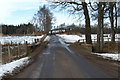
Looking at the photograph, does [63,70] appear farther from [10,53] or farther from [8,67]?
[10,53]

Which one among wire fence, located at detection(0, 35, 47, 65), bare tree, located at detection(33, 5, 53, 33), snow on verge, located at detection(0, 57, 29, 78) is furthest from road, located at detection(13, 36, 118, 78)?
bare tree, located at detection(33, 5, 53, 33)

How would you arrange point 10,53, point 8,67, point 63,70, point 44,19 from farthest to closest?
point 44,19
point 10,53
point 8,67
point 63,70

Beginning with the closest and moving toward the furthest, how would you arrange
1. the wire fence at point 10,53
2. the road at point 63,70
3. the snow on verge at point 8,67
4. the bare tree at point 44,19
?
the road at point 63,70 < the snow on verge at point 8,67 < the wire fence at point 10,53 < the bare tree at point 44,19

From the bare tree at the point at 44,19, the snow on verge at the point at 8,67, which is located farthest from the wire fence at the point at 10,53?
the bare tree at the point at 44,19

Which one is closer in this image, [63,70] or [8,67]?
[63,70]

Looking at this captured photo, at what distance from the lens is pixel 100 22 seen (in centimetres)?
3061

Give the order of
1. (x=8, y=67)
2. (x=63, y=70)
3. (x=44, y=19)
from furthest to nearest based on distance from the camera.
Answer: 1. (x=44, y=19)
2. (x=8, y=67)
3. (x=63, y=70)

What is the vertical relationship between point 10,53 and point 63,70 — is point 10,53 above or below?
above

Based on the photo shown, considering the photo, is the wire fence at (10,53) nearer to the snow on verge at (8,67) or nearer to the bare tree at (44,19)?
the snow on verge at (8,67)

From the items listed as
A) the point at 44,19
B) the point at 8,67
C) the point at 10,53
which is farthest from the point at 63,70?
the point at 44,19

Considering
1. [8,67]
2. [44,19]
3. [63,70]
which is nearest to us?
[63,70]

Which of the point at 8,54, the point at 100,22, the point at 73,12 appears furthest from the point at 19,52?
the point at 73,12

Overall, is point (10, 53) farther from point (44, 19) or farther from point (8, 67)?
point (44, 19)

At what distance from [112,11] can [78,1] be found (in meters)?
5.59
